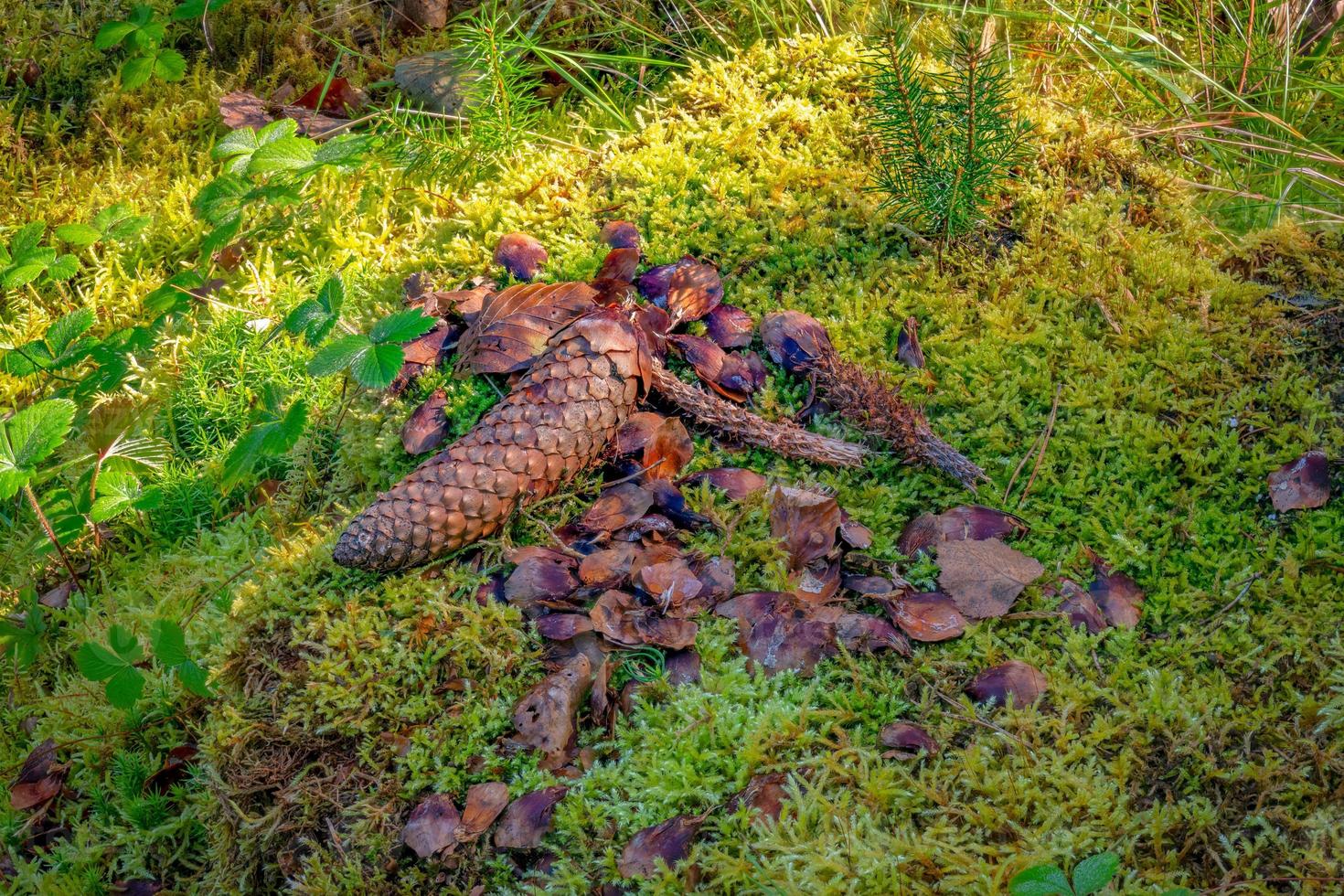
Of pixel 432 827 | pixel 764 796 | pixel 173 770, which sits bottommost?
pixel 173 770

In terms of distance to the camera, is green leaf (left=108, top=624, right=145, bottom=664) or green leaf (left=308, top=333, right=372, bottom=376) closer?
green leaf (left=108, top=624, right=145, bottom=664)

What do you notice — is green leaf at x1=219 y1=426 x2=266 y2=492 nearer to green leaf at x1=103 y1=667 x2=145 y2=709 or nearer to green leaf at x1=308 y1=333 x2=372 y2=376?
green leaf at x1=308 y1=333 x2=372 y2=376

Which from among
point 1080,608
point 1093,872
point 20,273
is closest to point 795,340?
point 1080,608

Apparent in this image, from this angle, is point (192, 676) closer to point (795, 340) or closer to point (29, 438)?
point (29, 438)

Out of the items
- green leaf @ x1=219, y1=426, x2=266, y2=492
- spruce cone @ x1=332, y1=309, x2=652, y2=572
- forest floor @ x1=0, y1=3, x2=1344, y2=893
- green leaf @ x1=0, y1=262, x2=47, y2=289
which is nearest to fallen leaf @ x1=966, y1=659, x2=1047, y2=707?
forest floor @ x1=0, y1=3, x2=1344, y2=893

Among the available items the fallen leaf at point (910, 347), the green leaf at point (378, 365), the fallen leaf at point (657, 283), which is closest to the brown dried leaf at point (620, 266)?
the fallen leaf at point (657, 283)

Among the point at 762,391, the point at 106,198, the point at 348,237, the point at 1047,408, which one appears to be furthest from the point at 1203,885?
the point at 106,198

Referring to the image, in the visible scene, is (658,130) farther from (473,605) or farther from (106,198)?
(106,198)
